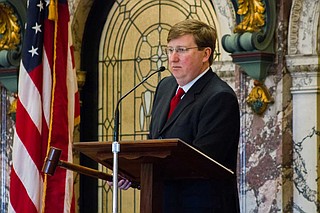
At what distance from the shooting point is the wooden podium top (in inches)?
142

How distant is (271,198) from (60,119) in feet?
4.69

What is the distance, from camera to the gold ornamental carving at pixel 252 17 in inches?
240

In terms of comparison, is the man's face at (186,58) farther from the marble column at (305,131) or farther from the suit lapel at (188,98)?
the marble column at (305,131)

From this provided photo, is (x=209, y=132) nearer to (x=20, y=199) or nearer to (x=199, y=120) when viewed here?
(x=199, y=120)

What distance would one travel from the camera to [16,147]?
6.21 metres

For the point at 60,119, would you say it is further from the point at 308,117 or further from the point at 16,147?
the point at 308,117

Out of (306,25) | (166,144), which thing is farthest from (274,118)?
(166,144)

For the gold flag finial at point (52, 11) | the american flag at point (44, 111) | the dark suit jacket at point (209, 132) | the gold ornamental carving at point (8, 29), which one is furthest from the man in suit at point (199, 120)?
the gold ornamental carving at point (8, 29)

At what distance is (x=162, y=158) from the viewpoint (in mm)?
3652

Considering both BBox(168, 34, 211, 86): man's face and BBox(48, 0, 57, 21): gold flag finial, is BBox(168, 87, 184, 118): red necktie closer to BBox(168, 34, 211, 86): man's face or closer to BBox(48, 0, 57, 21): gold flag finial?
BBox(168, 34, 211, 86): man's face

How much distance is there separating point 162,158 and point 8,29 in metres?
3.86

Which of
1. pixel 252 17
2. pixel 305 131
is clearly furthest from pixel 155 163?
pixel 252 17

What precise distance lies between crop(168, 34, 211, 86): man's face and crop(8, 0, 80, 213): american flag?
7.05 ft

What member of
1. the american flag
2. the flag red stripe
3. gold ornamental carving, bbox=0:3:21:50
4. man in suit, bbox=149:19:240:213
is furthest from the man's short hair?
gold ornamental carving, bbox=0:3:21:50
